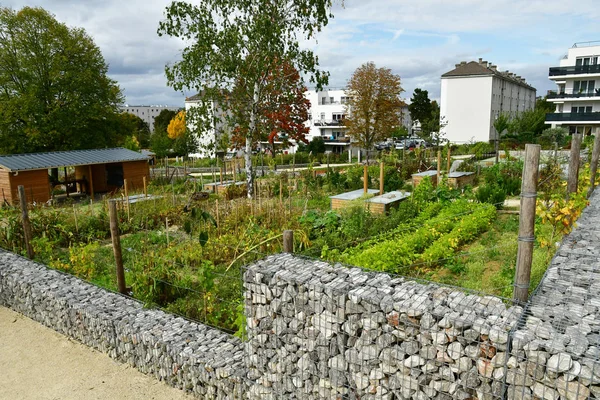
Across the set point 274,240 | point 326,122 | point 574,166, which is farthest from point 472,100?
point 274,240

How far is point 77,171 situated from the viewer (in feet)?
72.0

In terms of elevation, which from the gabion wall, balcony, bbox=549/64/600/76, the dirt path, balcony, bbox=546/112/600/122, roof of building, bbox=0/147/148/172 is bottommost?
the dirt path

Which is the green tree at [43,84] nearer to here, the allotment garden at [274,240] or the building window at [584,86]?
the allotment garden at [274,240]

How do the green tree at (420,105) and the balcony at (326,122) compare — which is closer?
the green tree at (420,105)

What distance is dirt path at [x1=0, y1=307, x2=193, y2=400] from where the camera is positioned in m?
4.84

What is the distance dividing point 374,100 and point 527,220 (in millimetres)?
29984

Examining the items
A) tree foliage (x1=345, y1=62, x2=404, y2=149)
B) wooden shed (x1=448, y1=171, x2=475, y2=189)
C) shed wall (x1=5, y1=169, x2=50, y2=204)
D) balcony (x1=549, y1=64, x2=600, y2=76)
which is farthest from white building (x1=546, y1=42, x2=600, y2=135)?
shed wall (x1=5, y1=169, x2=50, y2=204)

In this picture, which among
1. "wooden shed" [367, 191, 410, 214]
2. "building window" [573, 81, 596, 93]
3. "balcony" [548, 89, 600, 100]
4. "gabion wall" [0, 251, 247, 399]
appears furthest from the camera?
→ "building window" [573, 81, 596, 93]

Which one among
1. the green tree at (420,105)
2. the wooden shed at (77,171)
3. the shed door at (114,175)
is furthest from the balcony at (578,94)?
the shed door at (114,175)

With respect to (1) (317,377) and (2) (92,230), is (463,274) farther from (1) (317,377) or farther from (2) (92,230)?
(2) (92,230)

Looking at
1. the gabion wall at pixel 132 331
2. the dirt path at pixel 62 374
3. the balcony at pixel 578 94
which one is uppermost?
the balcony at pixel 578 94

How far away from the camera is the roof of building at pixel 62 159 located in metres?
17.1

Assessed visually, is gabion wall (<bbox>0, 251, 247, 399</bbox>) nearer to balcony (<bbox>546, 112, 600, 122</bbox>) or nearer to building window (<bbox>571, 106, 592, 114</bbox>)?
balcony (<bbox>546, 112, 600, 122</bbox>)

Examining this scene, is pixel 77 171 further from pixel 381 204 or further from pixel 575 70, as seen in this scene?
pixel 575 70
